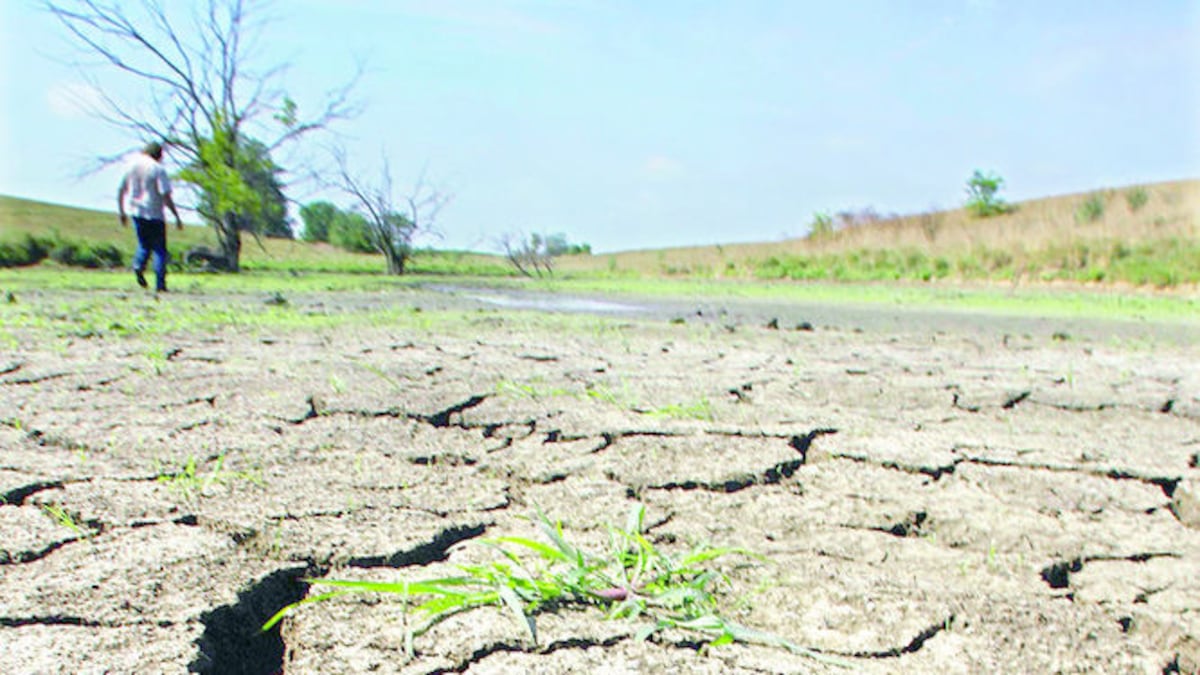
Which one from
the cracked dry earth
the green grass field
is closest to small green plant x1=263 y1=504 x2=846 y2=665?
the cracked dry earth

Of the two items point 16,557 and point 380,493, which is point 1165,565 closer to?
point 380,493

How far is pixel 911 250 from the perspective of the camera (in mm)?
19625

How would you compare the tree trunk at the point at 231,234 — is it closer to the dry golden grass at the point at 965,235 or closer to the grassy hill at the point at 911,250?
the grassy hill at the point at 911,250

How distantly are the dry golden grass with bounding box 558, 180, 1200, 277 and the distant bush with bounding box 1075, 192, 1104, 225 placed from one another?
0.94 feet

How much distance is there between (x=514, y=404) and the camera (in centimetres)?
290

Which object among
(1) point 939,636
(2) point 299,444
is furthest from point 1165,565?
(2) point 299,444

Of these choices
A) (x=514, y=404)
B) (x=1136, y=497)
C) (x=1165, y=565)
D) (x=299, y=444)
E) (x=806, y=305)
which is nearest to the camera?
(x=1165, y=565)

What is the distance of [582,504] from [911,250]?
19.1m

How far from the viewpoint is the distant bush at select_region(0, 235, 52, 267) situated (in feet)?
50.5

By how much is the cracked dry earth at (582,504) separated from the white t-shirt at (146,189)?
4.85 meters

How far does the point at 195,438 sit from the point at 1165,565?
227 centimetres

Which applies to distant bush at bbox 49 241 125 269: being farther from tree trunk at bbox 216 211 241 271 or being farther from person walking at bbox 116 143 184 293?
person walking at bbox 116 143 184 293

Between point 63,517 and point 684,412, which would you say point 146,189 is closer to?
point 684,412

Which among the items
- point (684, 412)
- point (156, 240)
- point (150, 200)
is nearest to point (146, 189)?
point (150, 200)
